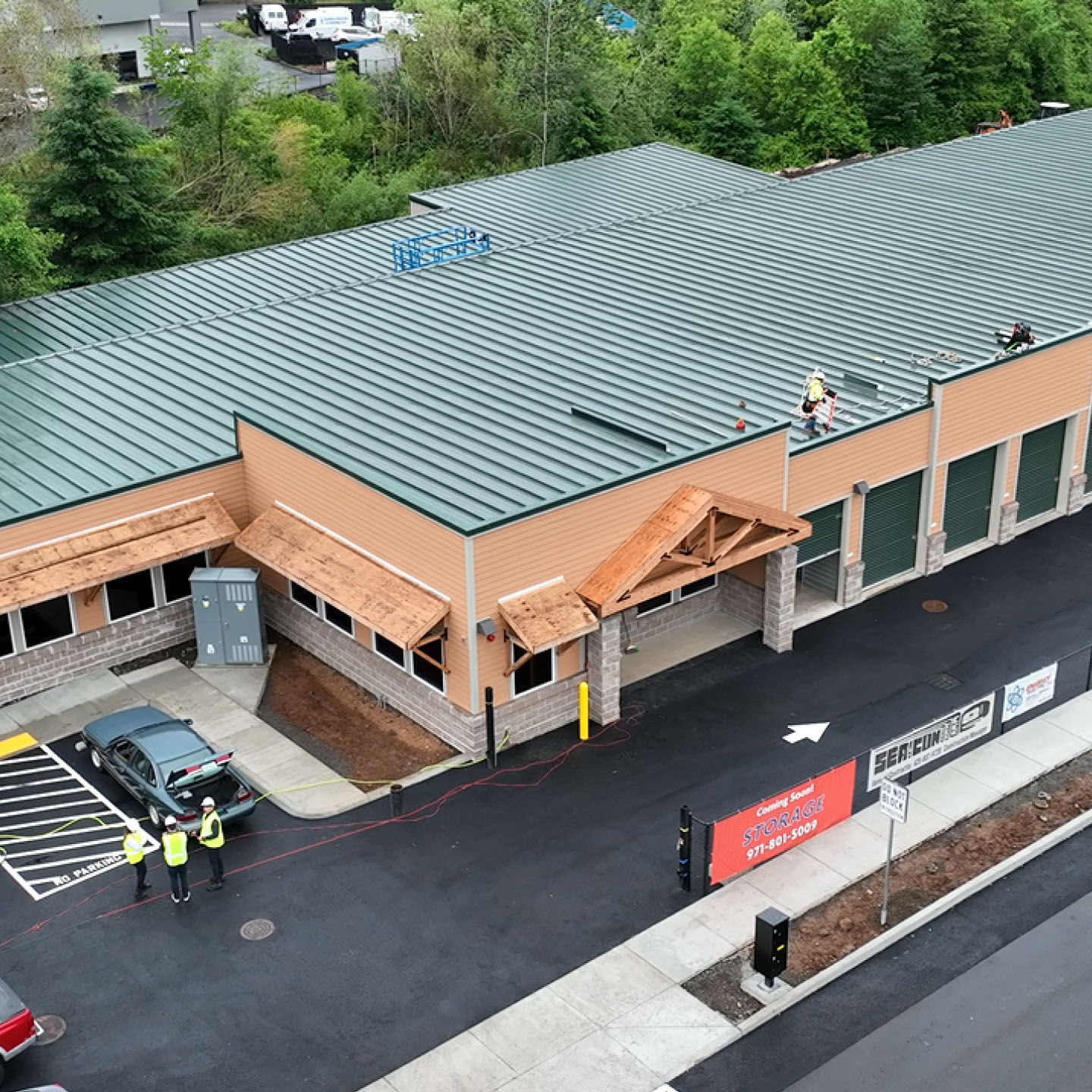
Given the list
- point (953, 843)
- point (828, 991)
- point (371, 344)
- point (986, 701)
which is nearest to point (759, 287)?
point (371, 344)

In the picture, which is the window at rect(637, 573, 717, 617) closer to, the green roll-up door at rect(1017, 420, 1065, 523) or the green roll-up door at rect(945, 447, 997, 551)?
the green roll-up door at rect(945, 447, 997, 551)

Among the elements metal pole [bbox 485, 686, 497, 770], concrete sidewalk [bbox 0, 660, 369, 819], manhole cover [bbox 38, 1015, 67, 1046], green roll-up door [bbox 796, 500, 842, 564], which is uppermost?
green roll-up door [bbox 796, 500, 842, 564]

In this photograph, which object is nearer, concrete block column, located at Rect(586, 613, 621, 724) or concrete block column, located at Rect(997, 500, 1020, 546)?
concrete block column, located at Rect(586, 613, 621, 724)

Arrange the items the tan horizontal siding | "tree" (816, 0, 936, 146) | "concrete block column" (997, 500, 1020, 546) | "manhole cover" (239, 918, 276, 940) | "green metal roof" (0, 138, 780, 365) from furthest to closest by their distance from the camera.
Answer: "tree" (816, 0, 936, 146) → "green metal roof" (0, 138, 780, 365) → "concrete block column" (997, 500, 1020, 546) → the tan horizontal siding → "manhole cover" (239, 918, 276, 940)

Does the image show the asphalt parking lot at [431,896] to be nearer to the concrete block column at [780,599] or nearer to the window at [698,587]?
the concrete block column at [780,599]

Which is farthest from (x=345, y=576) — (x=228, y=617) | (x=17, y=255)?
(x=17, y=255)

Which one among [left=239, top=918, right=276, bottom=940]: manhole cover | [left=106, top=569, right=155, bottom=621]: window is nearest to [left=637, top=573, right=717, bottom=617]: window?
[left=106, top=569, right=155, bottom=621]: window
